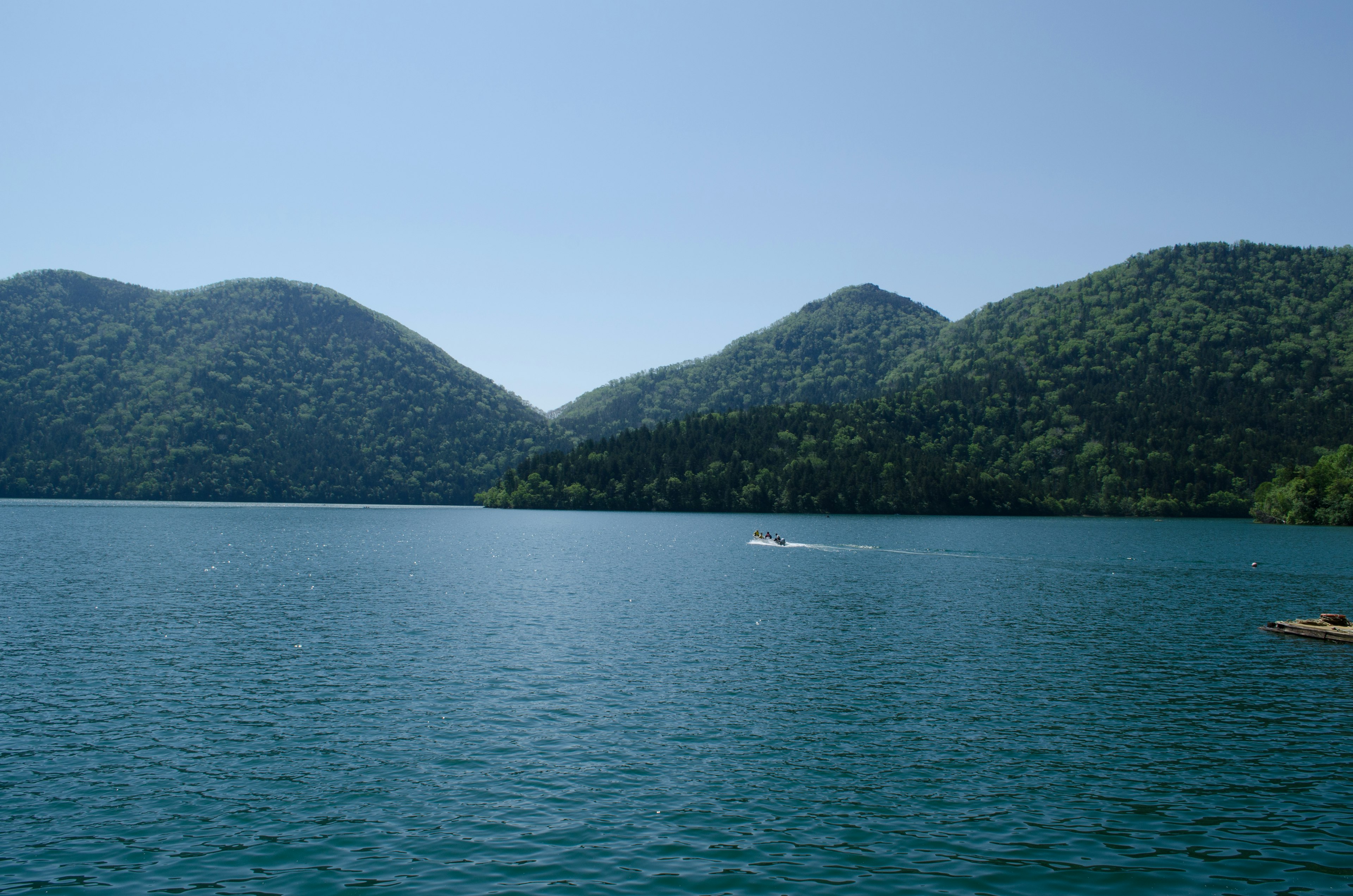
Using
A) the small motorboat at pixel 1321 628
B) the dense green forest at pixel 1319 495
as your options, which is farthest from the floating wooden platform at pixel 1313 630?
the dense green forest at pixel 1319 495

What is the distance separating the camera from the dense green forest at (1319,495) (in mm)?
179125

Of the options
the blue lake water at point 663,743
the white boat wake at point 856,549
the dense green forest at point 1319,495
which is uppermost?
the dense green forest at point 1319,495

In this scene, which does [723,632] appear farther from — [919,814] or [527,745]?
[919,814]

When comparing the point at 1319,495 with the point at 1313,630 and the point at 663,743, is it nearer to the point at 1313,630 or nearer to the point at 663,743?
the point at 1313,630

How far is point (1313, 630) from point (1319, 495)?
167 metres

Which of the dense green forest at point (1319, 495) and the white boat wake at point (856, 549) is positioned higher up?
the dense green forest at point (1319, 495)

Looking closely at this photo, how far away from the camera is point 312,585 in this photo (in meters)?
69.3

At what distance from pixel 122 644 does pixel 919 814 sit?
39.9m

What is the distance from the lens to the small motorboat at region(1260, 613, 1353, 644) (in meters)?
50.3

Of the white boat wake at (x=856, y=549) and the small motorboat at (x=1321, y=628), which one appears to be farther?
the white boat wake at (x=856, y=549)

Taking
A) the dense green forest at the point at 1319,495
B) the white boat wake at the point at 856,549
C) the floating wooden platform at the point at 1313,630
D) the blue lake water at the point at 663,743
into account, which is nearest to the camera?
the blue lake water at the point at 663,743

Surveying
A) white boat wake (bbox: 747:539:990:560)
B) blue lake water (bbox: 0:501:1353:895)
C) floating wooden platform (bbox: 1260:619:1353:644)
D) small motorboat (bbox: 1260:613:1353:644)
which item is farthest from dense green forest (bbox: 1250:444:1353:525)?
floating wooden platform (bbox: 1260:619:1353:644)

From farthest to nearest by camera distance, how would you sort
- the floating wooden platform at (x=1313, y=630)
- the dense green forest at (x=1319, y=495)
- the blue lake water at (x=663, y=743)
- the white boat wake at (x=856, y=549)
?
1. the dense green forest at (x=1319, y=495)
2. the white boat wake at (x=856, y=549)
3. the floating wooden platform at (x=1313, y=630)
4. the blue lake water at (x=663, y=743)

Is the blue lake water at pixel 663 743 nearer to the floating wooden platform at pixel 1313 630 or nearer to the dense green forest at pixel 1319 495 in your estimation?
the floating wooden platform at pixel 1313 630
